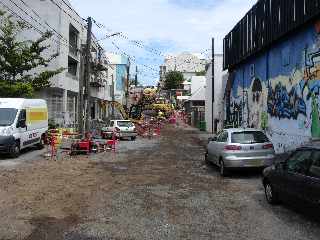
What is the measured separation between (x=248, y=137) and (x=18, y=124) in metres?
10.7

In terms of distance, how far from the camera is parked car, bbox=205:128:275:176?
1570 cm

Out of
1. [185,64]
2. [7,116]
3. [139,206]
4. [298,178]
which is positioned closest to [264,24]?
[7,116]

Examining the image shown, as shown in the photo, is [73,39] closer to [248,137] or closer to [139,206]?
[248,137]

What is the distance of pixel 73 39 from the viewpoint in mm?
47281

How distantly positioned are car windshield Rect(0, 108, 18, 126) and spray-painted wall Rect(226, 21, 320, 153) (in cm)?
1100

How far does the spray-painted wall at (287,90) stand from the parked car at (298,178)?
6569mm

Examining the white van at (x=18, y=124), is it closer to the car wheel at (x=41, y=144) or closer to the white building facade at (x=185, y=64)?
the car wheel at (x=41, y=144)

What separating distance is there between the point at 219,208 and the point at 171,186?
132 inches

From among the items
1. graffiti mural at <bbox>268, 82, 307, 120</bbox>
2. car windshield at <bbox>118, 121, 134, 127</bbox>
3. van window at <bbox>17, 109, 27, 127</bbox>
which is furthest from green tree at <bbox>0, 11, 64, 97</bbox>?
graffiti mural at <bbox>268, 82, 307, 120</bbox>

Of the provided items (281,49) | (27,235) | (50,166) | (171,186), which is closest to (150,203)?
(171,186)

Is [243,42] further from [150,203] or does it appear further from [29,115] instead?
[150,203]

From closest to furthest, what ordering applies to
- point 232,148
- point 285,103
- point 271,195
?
point 271,195, point 232,148, point 285,103

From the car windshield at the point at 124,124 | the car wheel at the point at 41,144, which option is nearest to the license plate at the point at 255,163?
the car wheel at the point at 41,144

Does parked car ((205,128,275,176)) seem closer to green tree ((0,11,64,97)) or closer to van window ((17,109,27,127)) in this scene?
van window ((17,109,27,127))
